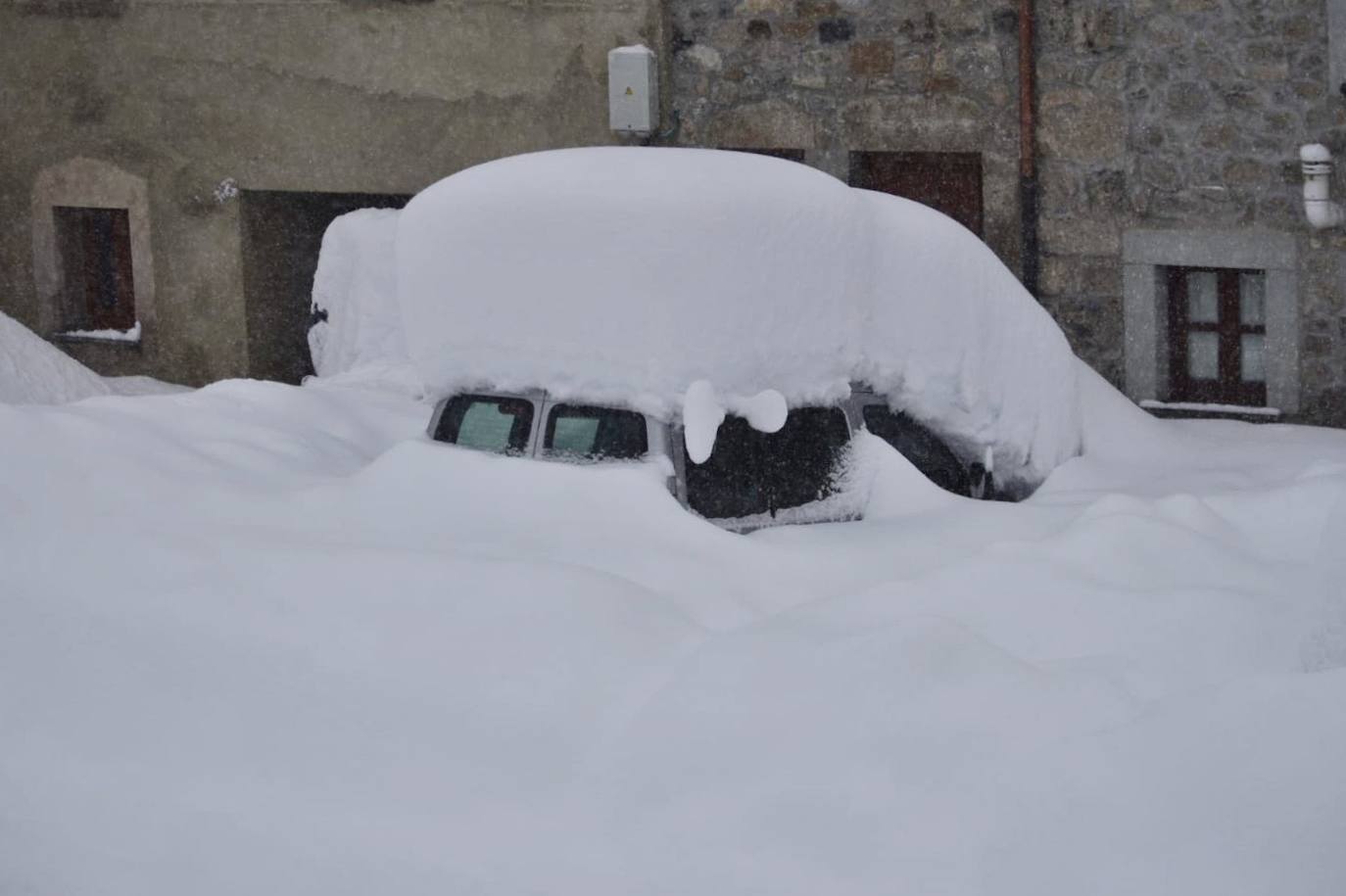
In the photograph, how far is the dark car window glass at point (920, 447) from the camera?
24.0ft

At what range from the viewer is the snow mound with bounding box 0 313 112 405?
30.1 feet

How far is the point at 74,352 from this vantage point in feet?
44.0

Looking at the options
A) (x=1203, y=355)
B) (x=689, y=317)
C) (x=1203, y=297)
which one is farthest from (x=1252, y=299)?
(x=689, y=317)

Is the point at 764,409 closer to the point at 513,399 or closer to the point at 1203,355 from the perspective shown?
the point at 513,399

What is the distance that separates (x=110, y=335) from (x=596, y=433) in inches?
294

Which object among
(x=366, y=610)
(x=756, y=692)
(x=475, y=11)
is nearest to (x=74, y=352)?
(x=475, y=11)

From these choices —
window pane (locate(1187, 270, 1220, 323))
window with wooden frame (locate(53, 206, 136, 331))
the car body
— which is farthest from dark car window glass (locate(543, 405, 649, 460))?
window with wooden frame (locate(53, 206, 136, 331))

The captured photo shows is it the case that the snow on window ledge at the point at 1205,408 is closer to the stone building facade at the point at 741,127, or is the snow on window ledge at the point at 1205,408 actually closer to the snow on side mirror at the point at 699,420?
the stone building facade at the point at 741,127

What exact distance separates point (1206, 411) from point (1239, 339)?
16.8 inches

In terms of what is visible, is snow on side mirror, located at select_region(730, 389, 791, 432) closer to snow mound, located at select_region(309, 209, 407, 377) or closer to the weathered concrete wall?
snow mound, located at select_region(309, 209, 407, 377)

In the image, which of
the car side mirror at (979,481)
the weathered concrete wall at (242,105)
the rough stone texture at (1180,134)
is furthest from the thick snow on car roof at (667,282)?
the weathered concrete wall at (242,105)

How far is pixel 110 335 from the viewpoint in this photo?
13289 mm

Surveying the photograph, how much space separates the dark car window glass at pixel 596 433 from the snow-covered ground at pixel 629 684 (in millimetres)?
134

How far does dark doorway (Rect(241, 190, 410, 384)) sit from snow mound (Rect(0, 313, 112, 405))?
3086mm
